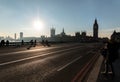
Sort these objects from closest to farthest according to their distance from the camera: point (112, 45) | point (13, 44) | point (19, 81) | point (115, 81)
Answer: point (19, 81) < point (115, 81) < point (112, 45) < point (13, 44)

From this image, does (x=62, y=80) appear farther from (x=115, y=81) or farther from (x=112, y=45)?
(x=112, y=45)

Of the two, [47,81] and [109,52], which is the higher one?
[109,52]

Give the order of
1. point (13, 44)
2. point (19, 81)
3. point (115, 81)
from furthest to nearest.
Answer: point (13, 44) < point (115, 81) < point (19, 81)

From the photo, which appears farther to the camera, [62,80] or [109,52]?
[109,52]

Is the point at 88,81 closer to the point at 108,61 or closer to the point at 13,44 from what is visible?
the point at 108,61

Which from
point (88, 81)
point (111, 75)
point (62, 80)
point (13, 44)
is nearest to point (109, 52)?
point (111, 75)

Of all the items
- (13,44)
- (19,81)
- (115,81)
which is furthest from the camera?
(13,44)

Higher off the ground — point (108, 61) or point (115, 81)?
point (108, 61)

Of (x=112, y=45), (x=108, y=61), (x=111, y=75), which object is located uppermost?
(x=112, y=45)

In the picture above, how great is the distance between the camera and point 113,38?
11289mm

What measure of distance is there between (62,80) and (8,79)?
7.59 ft

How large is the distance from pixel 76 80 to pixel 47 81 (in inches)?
51.8

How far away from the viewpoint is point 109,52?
1130 centimetres

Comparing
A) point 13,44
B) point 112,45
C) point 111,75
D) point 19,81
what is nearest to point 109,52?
point 112,45
